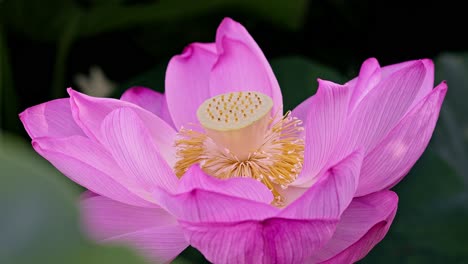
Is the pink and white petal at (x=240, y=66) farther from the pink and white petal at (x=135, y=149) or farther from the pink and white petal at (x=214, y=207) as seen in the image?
the pink and white petal at (x=214, y=207)

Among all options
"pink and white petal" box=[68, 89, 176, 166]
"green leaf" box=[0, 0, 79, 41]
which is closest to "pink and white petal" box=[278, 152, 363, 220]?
"pink and white petal" box=[68, 89, 176, 166]

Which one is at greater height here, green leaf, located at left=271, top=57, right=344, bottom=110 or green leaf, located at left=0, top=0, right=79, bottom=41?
green leaf, located at left=0, top=0, right=79, bottom=41

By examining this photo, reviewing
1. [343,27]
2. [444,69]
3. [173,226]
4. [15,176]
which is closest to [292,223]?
[173,226]

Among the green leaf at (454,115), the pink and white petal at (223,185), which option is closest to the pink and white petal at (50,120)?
the pink and white petal at (223,185)

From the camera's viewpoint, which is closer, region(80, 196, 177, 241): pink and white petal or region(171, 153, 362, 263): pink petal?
region(171, 153, 362, 263): pink petal

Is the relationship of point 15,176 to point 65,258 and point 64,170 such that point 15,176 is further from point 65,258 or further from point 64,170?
point 64,170

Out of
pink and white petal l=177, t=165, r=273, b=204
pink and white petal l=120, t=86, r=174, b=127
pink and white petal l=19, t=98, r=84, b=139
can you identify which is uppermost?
pink and white petal l=177, t=165, r=273, b=204

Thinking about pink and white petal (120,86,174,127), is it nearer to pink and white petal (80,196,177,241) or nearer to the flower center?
the flower center
